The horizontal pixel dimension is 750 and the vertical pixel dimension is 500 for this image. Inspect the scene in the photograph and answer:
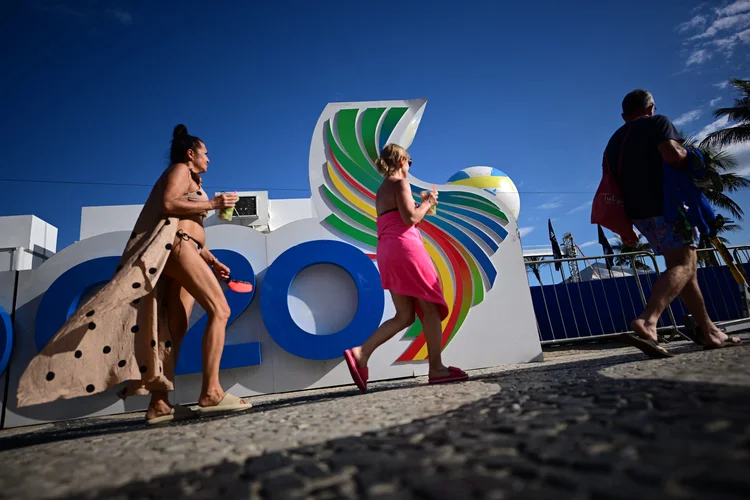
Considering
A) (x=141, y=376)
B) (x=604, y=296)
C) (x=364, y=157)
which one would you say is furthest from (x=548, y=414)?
(x=604, y=296)

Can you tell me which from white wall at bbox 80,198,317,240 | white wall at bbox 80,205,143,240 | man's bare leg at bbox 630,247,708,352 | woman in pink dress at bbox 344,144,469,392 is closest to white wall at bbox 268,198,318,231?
white wall at bbox 80,198,317,240

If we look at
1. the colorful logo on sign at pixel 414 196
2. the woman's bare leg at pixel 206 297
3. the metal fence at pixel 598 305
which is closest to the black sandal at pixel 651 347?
the colorful logo on sign at pixel 414 196

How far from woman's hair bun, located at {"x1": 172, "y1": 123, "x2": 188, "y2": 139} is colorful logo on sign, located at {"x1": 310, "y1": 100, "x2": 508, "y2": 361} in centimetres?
236

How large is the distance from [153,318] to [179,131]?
1.32 meters

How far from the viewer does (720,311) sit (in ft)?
28.2

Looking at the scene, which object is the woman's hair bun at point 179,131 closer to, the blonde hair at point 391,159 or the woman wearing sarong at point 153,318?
the woman wearing sarong at point 153,318

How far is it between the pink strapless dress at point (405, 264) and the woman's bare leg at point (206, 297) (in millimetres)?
1176

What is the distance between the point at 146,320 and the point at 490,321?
3836 mm

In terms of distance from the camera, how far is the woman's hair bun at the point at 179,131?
106 inches

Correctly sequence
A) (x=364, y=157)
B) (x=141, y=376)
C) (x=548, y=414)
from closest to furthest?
1. (x=548, y=414)
2. (x=141, y=376)
3. (x=364, y=157)

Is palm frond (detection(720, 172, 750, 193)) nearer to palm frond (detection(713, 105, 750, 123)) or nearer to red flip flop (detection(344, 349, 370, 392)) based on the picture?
palm frond (detection(713, 105, 750, 123))

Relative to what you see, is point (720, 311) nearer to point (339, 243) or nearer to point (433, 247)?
point (433, 247)

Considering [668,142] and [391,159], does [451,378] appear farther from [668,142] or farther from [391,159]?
[668,142]

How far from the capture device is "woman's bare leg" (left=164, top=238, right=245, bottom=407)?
229 cm
